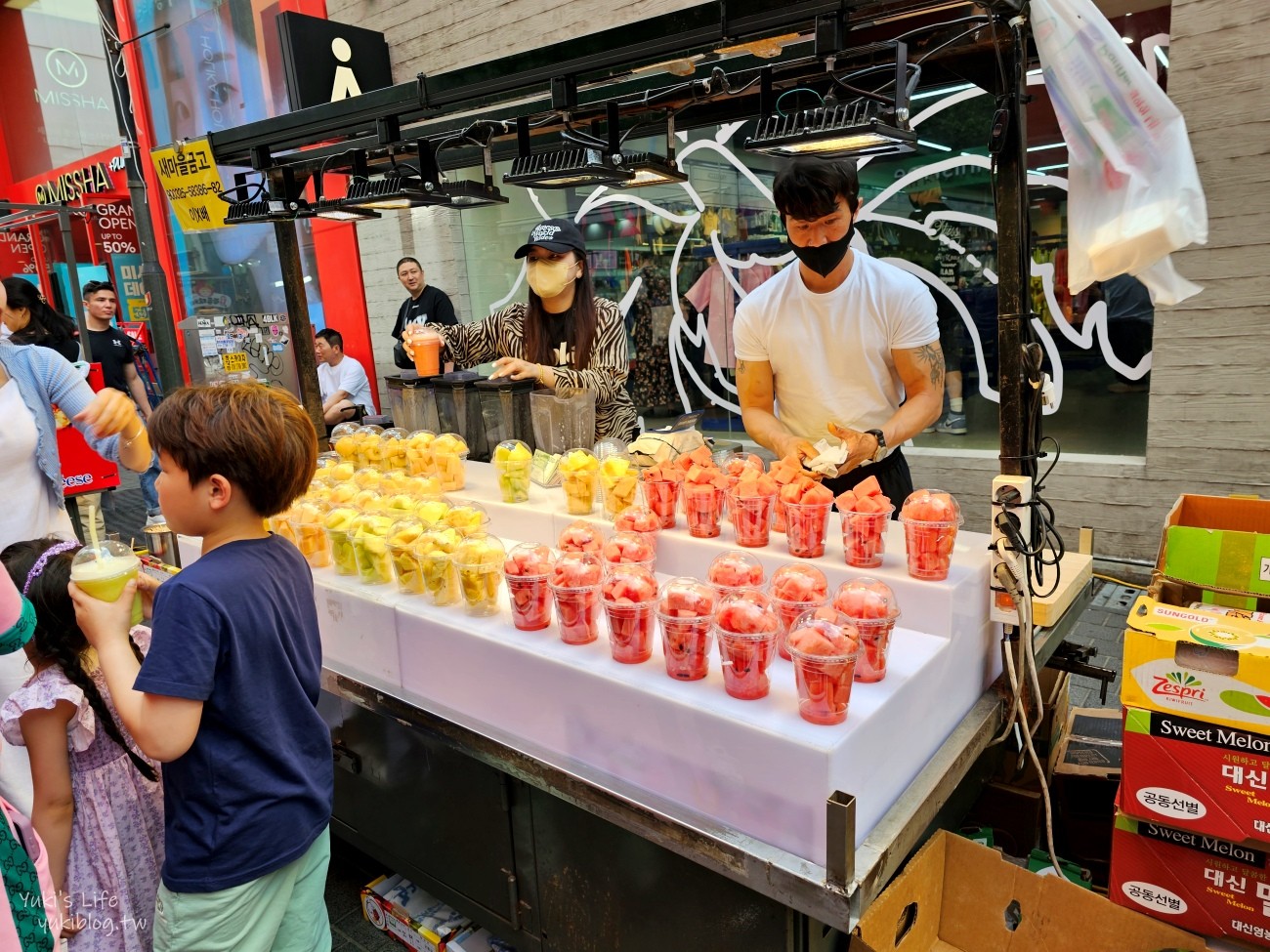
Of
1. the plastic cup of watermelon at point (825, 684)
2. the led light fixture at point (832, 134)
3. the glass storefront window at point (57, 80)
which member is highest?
the glass storefront window at point (57, 80)

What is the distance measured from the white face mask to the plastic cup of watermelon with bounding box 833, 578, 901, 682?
7.07ft

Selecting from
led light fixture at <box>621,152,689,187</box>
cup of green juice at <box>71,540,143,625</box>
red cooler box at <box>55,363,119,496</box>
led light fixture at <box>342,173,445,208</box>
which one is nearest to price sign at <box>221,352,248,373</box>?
red cooler box at <box>55,363,119,496</box>

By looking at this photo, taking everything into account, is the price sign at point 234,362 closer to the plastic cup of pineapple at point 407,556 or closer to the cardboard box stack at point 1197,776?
the plastic cup of pineapple at point 407,556

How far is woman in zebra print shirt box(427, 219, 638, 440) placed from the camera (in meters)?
3.34

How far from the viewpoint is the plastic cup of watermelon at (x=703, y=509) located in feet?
7.06

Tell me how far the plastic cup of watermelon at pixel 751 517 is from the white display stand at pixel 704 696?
0.05 metres

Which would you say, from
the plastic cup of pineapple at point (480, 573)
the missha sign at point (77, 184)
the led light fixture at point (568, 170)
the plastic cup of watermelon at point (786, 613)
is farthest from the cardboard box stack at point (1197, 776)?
the missha sign at point (77, 184)

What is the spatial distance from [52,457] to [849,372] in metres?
2.55

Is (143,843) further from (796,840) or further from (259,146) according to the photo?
(259,146)

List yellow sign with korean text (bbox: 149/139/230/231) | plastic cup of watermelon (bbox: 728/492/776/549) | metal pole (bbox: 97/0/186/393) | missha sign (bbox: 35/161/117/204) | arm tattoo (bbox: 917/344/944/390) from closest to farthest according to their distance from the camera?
plastic cup of watermelon (bbox: 728/492/776/549) → arm tattoo (bbox: 917/344/944/390) → yellow sign with korean text (bbox: 149/139/230/231) → metal pole (bbox: 97/0/186/393) → missha sign (bbox: 35/161/117/204)

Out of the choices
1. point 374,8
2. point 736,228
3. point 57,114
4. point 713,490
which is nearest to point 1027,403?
point 713,490

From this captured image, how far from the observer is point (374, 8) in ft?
24.1

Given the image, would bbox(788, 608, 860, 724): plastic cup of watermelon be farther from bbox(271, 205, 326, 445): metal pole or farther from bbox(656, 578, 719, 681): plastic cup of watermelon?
bbox(271, 205, 326, 445): metal pole

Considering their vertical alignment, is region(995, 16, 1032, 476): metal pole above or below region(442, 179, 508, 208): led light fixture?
below
